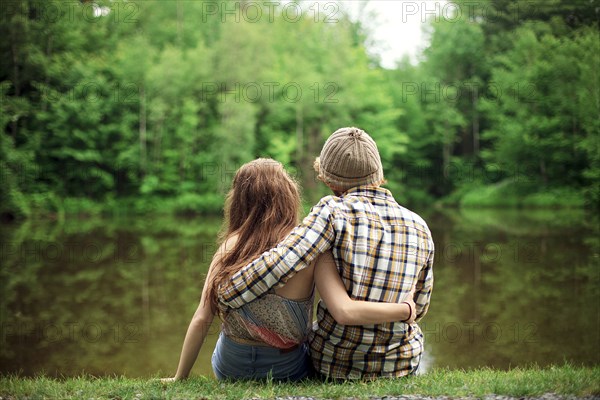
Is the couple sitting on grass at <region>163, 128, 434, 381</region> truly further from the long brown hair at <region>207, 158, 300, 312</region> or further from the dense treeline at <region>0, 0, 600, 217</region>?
the dense treeline at <region>0, 0, 600, 217</region>

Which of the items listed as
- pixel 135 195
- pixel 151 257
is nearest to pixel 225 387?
pixel 151 257

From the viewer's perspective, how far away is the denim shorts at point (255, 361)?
345cm

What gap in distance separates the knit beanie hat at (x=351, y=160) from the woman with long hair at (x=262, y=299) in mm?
376

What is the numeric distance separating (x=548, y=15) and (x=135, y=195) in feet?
62.4

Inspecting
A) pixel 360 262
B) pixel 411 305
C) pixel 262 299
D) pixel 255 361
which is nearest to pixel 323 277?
pixel 360 262

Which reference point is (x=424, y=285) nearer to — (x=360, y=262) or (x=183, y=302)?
(x=360, y=262)

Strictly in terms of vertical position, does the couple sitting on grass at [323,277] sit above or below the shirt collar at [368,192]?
below

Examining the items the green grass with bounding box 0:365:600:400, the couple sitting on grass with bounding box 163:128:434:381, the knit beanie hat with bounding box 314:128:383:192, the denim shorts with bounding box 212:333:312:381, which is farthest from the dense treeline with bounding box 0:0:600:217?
the knit beanie hat with bounding box 314:128:383:192

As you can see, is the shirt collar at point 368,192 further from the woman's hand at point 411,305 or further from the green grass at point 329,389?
the green grass at point 329,389

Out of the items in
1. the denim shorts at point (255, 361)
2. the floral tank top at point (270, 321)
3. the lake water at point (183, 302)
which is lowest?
the lake water at point (183, 302)

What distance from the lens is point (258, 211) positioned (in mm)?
3484

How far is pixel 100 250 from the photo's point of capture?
14289 millimetres

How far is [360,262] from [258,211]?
668 millimetres

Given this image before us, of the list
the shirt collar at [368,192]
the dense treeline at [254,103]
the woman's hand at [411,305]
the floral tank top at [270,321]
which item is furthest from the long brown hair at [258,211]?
the dense treeline at [254,103]
